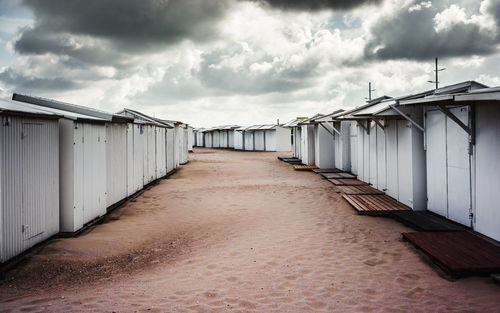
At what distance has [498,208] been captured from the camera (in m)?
6.93

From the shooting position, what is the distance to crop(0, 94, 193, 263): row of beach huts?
6484 millimetres

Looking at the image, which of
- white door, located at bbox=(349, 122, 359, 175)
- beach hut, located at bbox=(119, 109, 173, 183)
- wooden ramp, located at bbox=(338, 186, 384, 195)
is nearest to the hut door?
beach hut, located at bbox=(119, 109, 173, 183)

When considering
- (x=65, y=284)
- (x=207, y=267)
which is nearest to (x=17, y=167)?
(x=65, y=284)

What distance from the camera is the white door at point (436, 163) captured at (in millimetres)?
8961

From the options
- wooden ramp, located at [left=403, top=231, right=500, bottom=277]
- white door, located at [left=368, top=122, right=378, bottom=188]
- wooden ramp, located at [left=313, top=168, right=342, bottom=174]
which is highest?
white door, located at [left=368, top=122, right=378, bottom=188]

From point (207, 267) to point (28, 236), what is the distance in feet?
10.6

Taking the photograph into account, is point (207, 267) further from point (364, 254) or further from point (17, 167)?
point (17, 167)

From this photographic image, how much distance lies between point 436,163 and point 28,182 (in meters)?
8.59

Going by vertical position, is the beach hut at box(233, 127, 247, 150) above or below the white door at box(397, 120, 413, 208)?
above

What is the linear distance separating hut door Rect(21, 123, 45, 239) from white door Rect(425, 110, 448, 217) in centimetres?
839

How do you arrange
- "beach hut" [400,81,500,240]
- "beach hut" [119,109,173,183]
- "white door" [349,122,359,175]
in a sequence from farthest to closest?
"white door" [349,122,359,175]
"beach hut" [119,109,173,183]
"beach hut" [400,81,500,240]

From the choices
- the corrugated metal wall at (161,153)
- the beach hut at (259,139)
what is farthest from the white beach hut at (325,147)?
the beach hut at (259,139)

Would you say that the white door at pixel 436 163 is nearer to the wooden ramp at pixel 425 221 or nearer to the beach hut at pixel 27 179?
the wooden ramp at pixel 425 221

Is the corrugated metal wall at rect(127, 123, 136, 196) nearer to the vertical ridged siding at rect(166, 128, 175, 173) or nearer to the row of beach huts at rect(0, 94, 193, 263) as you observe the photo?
the row of beach huts at rect(0, 94, 193, 263)
